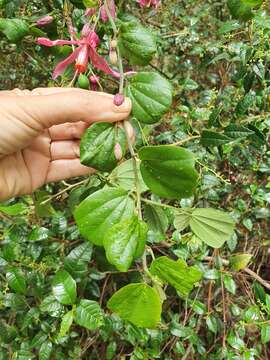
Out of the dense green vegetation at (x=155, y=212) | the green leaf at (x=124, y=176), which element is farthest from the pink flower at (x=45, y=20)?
the green leaf at (x=124, y=176)

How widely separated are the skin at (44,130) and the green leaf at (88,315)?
31cm

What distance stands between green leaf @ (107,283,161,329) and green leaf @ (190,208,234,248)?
23 cm

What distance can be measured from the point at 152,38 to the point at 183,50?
3.14ft

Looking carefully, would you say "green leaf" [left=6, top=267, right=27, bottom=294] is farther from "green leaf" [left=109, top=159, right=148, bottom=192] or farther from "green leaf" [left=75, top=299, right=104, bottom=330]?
"green leaf" [left=109, top=159, right=148, bottom=192]

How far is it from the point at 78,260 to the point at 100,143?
57cm

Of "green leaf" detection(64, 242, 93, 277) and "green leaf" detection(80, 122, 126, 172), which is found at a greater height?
"green leaf" detection(80, 122, 126, 172)

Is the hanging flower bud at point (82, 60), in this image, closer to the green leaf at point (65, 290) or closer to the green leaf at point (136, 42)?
the green leaf at point (136, 42)

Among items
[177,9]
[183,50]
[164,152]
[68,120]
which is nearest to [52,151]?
[68,120]

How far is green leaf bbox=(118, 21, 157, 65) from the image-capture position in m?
0.71

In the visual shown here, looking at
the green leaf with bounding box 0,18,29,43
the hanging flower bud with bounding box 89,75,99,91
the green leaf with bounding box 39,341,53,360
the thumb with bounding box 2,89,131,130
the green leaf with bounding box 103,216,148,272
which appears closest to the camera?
the green leaf with bounding box 103,216,148,272

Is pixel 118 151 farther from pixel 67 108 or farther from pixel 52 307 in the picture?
pixel 52 307

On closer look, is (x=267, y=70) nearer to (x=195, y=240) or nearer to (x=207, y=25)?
(x=195, y=240)

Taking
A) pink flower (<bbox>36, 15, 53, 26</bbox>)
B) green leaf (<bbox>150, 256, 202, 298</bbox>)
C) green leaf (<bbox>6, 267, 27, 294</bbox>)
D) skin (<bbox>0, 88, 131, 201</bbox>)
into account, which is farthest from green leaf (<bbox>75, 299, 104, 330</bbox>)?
pink flower (<bbox>36, 15, 53, 26</bbox>)

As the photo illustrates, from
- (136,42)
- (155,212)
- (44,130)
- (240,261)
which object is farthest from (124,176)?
(240,261)
